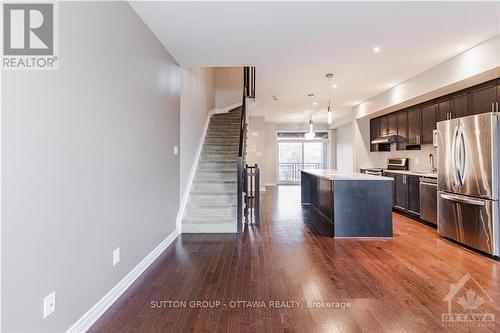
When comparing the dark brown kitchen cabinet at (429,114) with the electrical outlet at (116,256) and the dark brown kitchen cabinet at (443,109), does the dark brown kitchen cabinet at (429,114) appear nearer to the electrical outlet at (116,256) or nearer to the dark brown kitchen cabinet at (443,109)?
the dark brown kitchen cabinet at (443,109)

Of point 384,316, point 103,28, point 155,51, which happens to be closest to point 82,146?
point 103,28

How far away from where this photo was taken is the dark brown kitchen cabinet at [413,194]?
15.8 feet

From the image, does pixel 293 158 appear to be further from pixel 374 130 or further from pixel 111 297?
pixel 111 297

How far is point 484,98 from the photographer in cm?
379

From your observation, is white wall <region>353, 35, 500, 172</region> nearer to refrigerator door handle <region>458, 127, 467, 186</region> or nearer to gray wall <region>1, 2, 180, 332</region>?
refrigerator door handle <region>458, 127, 467, 186</region>

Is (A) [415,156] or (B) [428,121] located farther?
(A) [415,156]

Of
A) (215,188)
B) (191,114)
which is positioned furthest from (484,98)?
(191,114)

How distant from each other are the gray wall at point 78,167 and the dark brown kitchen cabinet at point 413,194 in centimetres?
458

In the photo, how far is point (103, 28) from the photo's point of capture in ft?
6.59

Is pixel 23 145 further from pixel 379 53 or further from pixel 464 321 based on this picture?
pixel 379 53

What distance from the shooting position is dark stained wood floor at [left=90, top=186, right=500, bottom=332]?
6.01 ft

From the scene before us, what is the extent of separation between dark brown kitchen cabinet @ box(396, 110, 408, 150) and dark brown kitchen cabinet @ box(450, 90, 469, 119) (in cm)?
137

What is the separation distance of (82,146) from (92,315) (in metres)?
1.18

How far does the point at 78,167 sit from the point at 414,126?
6.01 m
